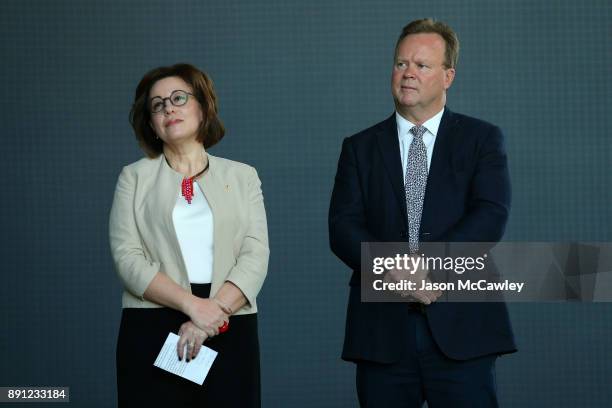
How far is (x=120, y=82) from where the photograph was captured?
4.53m

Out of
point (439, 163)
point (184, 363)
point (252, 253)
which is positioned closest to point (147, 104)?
point (252, 253)

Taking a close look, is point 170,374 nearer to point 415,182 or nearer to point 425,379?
point 425,379

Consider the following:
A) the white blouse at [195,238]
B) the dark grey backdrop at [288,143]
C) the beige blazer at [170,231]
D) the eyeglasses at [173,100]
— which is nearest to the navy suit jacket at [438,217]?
the beige blazer at [170,231]

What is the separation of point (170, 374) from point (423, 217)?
80 cm

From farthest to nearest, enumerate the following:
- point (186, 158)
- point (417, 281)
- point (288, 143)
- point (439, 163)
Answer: point (288, 143)
point (186, 158)
point (439, 163)
point (417, 281)

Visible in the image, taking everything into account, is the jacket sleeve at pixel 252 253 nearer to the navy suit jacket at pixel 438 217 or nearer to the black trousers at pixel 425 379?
the navy suit jacket at pixel 438 217

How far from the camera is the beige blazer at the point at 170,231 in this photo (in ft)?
8.29

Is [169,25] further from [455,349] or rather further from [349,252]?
[455,349]

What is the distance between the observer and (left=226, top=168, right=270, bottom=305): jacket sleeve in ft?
8.37

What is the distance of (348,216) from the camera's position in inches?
102

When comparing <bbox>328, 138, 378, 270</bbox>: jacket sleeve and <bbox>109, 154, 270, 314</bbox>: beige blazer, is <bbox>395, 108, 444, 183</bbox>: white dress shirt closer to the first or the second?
<bbox>328, 138, 378, 270</bbox>: jacket sleeve

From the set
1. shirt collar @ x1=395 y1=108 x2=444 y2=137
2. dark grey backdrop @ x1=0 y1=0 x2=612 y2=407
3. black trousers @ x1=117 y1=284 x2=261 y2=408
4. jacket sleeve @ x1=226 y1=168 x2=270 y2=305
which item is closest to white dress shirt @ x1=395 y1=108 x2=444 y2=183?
shirt collar @ x1=395 y1=108 x2=444 y2=137

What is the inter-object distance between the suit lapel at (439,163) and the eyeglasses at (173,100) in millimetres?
709

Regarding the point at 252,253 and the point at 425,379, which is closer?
the point at 425,379
